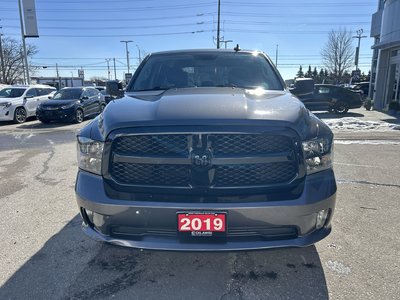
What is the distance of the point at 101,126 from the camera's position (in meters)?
2.67

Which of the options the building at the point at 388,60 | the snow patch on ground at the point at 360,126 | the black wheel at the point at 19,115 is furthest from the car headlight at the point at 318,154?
the building at the point at 388,60

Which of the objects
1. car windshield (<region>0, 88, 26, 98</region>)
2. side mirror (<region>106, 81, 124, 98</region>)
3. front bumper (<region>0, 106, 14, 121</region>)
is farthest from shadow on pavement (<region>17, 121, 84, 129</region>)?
side mirror (<region>106, 81, 124, 98</region>)

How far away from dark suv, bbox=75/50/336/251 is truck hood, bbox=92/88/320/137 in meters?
0.01

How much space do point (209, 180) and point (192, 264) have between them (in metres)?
1.00

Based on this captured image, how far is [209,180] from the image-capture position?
238 cm

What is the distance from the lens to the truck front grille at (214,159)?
7.75ft

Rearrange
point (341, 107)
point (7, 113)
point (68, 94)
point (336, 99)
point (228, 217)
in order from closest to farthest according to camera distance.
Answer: point (228, 217), point (7, 113), point (68, 94), point (336, 99), point (341, 107)

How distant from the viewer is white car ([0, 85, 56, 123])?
46.9ft

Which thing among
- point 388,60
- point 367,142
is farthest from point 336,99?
point 367,142

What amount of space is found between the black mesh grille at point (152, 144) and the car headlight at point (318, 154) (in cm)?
89

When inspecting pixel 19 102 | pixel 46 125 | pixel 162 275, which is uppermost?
pixel 19 102

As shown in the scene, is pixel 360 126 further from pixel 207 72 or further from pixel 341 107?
pixel 207 72

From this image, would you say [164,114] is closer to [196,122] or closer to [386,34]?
[196,122]

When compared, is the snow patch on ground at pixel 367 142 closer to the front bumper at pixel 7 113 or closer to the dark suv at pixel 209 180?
the dark suv at pixel 209 180
